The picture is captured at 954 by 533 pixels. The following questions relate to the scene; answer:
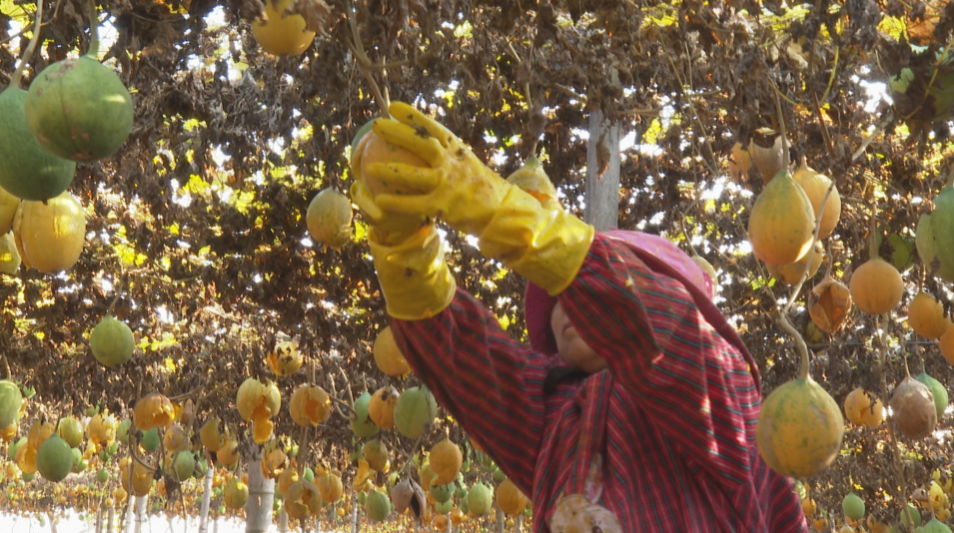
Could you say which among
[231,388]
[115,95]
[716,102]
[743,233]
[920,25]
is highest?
[231,388]

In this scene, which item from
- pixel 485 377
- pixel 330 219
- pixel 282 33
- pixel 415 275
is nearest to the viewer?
pixel 415 275

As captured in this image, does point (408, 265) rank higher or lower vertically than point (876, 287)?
lower

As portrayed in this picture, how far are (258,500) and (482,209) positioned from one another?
971 cm

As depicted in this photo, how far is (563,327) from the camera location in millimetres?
2242

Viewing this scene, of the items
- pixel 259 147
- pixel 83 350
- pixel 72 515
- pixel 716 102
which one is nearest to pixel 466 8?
pixel 716 102

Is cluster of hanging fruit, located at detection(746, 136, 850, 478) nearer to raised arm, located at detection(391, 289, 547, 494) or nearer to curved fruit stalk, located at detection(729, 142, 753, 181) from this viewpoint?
curved fruit stalk, located at detection(729, 142, 753, 181)

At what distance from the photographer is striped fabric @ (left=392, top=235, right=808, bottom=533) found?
1.73 metres

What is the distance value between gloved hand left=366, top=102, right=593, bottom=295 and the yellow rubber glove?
0.39 feet

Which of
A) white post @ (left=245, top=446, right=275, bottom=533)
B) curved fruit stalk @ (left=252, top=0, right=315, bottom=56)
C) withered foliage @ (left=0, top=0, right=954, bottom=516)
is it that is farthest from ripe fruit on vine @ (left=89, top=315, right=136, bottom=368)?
white post @ (left=245, top=446, right=275, bottom=533)

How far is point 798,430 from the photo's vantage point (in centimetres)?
207

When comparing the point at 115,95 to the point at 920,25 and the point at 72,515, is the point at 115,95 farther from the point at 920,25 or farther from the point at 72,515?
the point at 72,515

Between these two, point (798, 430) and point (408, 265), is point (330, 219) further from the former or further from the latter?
point (798, 430)

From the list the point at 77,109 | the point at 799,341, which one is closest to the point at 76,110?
the point at 77,109

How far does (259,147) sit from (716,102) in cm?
205
